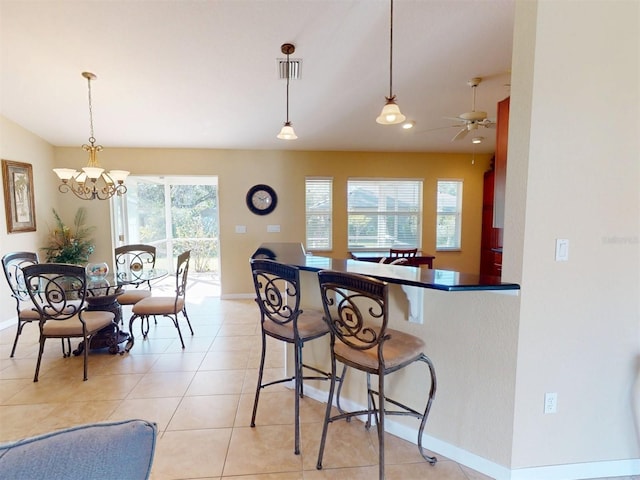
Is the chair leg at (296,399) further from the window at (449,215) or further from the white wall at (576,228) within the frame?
the window at (449,215)

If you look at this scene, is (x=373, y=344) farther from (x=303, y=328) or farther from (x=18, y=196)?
(x=18, y=196)

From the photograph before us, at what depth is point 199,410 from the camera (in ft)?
7.22

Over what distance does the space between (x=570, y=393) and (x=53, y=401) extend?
3362mm

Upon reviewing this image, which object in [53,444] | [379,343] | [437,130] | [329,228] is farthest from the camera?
[329,228]

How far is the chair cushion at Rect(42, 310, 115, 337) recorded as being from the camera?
2.62 meters

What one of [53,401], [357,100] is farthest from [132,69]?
[53,401]

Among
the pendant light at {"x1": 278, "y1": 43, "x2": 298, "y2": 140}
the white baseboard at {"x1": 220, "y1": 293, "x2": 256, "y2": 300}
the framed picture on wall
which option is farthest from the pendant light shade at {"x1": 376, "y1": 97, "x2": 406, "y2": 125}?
the framed picture on wall

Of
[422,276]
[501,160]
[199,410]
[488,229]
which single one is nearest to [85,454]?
[422,276]

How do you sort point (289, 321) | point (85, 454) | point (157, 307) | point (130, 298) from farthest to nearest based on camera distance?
point (130, 298) → point (157, 307) → point (289, 321) → point (85, 454)

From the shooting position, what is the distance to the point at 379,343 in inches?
55.9

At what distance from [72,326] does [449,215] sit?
5.36m

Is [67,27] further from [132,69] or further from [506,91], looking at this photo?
[506,91]

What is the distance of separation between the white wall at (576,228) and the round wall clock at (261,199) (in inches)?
153

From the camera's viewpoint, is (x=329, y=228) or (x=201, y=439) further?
(x=329, y=228)
